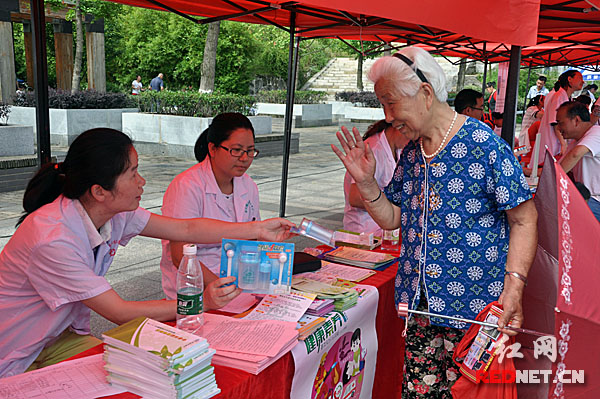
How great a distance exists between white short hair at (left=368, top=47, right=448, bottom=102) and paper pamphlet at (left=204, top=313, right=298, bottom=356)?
0.92m

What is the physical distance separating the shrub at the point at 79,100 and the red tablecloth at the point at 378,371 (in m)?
10.6

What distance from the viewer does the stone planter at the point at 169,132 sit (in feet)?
37.0

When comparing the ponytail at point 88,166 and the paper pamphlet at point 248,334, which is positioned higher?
the ponytail at point 88,166

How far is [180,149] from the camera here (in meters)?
11.4

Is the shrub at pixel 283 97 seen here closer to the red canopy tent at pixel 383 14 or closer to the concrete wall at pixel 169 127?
the concrete wall at pixel 169 127

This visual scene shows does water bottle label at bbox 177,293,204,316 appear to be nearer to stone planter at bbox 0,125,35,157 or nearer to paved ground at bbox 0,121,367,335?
paved ground at bbox 0,121,367,335

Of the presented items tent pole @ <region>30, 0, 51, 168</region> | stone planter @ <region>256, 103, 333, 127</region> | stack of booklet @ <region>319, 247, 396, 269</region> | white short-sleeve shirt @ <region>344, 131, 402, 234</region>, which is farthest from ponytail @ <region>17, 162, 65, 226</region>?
stone planter @ <region>256, 103, 333, 127</region>

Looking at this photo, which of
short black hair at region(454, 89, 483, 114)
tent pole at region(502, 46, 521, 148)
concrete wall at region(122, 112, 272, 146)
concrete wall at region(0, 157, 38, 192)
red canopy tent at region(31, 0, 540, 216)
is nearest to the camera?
red canopy tent at region(31, 0, 540, 216)

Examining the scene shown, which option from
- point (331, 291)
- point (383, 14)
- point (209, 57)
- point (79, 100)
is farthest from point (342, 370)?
point (209, 57)

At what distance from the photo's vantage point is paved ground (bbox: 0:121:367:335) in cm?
447

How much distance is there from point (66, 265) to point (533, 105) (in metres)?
11.4

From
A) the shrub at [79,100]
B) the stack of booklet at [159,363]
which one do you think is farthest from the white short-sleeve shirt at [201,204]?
the shrub at [79,100]

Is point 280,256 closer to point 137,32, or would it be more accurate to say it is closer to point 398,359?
point 398,359

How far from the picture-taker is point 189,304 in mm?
1762
